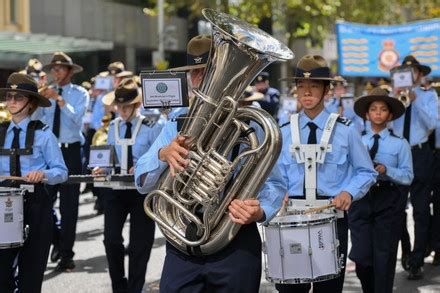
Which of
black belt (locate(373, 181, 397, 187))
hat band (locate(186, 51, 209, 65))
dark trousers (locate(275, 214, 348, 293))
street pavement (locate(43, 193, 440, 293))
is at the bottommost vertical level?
street pavement (locate(43, 193, 440, 293))

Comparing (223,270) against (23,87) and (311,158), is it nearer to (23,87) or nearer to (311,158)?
(311,158)

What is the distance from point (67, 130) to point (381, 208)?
13.8ft

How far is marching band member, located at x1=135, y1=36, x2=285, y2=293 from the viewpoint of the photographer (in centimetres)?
429

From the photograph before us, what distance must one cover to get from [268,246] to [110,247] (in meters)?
2.70

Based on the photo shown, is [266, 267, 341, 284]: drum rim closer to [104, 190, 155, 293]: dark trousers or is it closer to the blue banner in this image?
[104, 190, 155, 293]: dark trousers

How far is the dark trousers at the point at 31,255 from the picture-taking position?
649cm

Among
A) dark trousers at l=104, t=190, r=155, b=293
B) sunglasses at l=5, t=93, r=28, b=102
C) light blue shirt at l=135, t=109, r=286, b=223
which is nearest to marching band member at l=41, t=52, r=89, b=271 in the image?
dark trousers at l=104, t=190, r=155, b=293

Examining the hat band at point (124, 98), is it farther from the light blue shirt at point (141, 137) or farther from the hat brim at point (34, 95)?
the hat brim at point (34, 95)

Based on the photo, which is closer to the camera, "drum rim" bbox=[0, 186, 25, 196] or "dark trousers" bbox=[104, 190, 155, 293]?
"drum rim" bbox=[0, 186, 25, 196]

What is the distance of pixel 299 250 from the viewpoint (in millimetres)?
5332

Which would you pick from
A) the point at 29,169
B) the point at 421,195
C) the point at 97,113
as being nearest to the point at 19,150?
the point at 29,169

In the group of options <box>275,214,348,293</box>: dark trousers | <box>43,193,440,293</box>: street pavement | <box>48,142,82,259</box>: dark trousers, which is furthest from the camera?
<box>48,142,82,259</box>: dark trousers

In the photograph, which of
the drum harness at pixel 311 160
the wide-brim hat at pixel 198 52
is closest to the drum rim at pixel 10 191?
the drum harness at pixel 311 160

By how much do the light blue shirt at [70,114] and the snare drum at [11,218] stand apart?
369 cm
